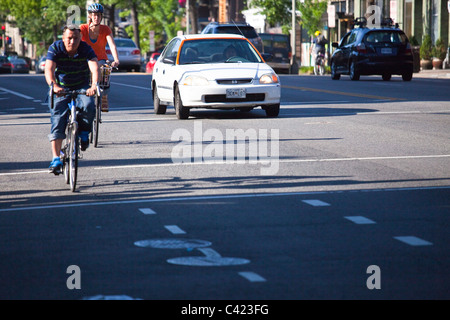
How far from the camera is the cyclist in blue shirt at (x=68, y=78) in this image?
32.8 ft

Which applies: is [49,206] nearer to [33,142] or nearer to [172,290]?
[172,290]

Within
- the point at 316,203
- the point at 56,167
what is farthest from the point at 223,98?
the point at 316,203

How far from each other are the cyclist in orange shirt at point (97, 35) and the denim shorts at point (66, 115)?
156 inches

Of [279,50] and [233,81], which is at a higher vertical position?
[279,50]

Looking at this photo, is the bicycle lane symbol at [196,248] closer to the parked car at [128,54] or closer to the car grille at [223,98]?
the car grille at [223,98]

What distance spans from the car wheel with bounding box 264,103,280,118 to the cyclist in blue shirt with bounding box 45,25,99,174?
8.24 m

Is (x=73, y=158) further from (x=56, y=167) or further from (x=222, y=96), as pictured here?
(x=222, y=96)

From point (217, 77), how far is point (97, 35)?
12.8 ft

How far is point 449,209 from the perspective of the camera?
830 cm

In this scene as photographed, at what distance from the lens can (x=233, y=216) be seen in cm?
809

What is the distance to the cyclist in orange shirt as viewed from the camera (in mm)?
14057

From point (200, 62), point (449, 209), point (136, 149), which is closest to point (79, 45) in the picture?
point (136, 149)

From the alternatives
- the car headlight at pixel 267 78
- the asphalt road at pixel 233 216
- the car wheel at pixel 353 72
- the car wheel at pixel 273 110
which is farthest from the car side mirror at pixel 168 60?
the car wheel at pixel 353 72

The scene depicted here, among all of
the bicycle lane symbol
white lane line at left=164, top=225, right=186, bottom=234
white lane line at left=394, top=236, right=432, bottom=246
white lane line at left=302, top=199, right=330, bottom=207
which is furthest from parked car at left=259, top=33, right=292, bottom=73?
the bicycle lane symbol
